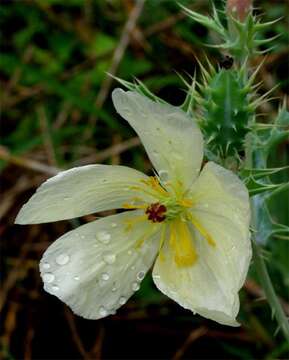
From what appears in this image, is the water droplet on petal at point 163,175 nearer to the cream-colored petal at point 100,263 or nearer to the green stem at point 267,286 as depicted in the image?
the cream-colored petal at point 100,263

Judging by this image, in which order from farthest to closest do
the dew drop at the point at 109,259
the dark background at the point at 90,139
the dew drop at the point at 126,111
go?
the dark background at the point at 90,139 → the dew drop at the point at 109,259 → the dew drop at the point at 126,111

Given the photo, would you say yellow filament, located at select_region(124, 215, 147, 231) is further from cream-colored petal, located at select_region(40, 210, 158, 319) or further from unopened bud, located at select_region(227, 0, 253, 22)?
unopened bud, located at select_region(227, 0, 253, 22)

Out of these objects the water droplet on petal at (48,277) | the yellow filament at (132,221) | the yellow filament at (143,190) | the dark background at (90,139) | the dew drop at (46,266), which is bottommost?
the dark background at (90,139)

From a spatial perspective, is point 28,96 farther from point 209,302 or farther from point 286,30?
point 209,302

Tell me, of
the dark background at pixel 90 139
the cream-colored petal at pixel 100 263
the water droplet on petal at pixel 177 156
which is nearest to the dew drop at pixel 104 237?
the cream-colored petal at pixel 100 263

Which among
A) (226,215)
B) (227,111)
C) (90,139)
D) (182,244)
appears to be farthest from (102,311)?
(90,139)

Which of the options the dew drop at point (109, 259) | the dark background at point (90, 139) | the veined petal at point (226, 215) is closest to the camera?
the veined petal at point (226, 215)
